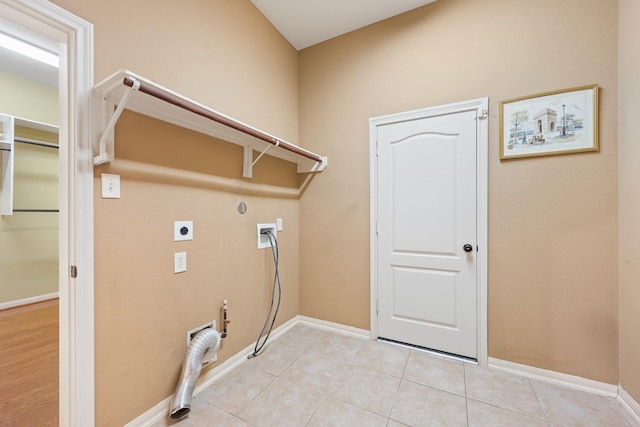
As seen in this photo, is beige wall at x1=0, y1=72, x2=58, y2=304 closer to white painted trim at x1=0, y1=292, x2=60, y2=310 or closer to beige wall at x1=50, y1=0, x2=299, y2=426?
white painted trim at x1=0, y1=292, x2=60, y2=310

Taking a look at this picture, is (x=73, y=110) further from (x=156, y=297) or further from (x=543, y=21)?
(x=543, y=21)

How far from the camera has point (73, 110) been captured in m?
1.11

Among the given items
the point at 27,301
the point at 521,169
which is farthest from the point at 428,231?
the point at 27,301

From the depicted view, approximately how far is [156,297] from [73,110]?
39.7 inches

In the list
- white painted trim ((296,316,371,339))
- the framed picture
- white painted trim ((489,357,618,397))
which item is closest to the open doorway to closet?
white painted trim ((296,316,371,339))

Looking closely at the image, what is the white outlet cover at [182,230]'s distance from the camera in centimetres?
151

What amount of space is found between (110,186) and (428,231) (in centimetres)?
216

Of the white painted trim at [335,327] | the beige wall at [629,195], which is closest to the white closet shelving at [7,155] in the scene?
the white painted trim at [335,327]

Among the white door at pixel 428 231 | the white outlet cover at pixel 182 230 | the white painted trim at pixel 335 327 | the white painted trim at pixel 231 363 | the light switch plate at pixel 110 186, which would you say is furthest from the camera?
the white painted trim at pixel 335 327

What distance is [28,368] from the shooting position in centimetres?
182

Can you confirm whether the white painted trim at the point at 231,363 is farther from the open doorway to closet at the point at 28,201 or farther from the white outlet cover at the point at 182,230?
the open doorway to closet at the point at 28,201

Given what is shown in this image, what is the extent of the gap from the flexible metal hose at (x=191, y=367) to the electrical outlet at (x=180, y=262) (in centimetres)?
44

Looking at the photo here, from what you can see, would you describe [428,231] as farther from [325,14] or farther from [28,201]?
[28,201]

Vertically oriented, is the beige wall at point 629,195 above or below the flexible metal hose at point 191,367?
above
